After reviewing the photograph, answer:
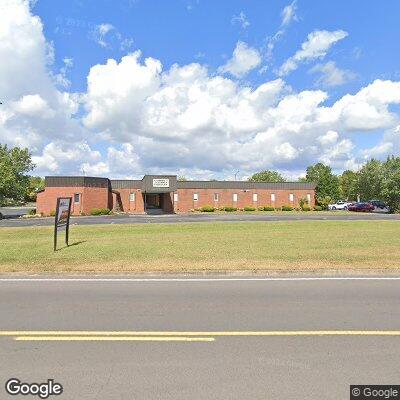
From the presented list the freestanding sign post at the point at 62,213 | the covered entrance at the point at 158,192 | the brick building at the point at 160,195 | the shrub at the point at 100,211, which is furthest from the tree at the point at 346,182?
the freestanding sign post at the point at 62,213

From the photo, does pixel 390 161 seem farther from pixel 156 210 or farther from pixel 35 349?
pixel 35 349

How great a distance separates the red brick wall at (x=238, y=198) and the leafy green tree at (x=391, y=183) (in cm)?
1214

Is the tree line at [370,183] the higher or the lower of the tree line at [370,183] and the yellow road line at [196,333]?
the higher

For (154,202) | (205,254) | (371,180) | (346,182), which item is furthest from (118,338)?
(346,182)

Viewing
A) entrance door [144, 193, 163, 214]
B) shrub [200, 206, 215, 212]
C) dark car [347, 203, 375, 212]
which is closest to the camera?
shrub [200, 206, 215, 212]

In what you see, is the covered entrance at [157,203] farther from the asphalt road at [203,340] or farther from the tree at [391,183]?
the asphalt road at [203,340]

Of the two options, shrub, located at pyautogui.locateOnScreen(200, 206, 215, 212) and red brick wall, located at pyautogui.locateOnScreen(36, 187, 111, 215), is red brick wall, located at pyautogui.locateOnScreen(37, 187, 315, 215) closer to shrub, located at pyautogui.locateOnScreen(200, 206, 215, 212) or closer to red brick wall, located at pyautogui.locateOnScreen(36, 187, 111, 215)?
red brick wall, located at pyautogui.locateOnScreen(36, 187, 111, 215)

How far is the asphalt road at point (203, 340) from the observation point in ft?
12.8

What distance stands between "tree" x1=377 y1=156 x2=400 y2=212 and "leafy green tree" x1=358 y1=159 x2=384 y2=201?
1005mm

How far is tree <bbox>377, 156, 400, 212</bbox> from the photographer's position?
157 feet

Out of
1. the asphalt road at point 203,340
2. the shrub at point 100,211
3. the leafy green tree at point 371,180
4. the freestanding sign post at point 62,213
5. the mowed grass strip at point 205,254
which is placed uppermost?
the leafy green tree at point 371,180

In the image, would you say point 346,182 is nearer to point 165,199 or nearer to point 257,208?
point 257,208

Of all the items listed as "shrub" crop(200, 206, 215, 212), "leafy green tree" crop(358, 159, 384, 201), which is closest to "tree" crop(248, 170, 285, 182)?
"leafy green tree" crop(358, 159, 384, 201)

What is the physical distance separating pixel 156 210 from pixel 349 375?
168ft
